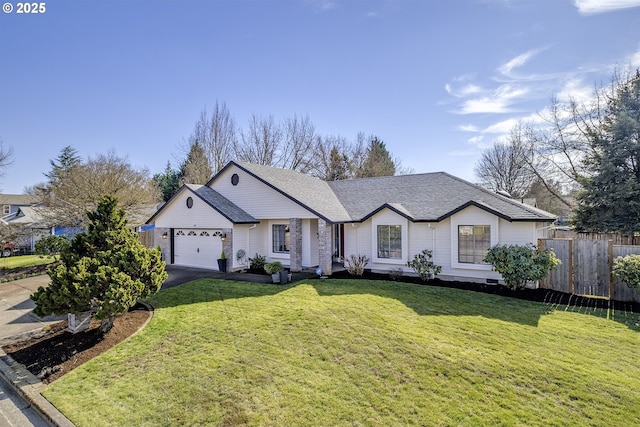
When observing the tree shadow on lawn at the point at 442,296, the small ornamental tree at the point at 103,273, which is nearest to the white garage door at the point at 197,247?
the tree shadow on lawn at the point at 442,296

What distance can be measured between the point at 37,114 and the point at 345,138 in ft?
111

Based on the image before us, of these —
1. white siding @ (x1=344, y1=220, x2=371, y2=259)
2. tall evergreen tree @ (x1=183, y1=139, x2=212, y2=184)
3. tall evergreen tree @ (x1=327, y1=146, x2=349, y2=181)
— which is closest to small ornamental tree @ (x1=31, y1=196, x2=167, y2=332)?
white siding @ (x1=344, y1=220, x2=371, y2=259)

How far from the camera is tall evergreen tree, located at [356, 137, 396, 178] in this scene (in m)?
40.6

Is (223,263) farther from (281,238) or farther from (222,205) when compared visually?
(281,238)

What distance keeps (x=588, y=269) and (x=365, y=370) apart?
34.3 ft

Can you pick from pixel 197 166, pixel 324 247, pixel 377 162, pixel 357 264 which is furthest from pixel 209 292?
pixel 377 162

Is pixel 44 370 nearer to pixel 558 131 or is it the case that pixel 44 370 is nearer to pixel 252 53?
pixel 252 53

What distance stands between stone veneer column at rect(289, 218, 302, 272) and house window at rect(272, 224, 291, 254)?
110 centimetres

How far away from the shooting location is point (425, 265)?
1388cm

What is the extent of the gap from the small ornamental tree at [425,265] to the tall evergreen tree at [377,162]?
26.7 meters

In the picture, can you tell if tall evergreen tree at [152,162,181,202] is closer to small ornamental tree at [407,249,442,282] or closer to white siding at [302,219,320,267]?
white siding at [302,219,320,267]

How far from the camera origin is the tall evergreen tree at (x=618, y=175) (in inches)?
678

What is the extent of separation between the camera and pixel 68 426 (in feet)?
16.6

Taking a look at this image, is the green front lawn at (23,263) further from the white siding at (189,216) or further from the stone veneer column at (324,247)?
the stone veneer column at (324,247)
